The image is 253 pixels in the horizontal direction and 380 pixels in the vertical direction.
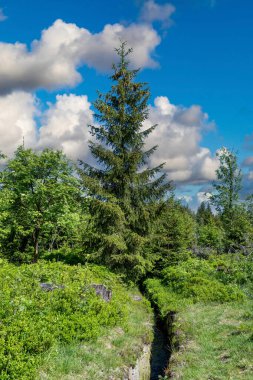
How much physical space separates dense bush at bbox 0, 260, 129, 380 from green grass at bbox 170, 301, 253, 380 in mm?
2653

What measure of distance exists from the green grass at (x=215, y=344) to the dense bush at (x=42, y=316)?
2.65m

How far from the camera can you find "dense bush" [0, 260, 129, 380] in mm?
7848

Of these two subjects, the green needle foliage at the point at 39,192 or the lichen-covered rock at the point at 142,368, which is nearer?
the lichen-covered rock at the point at 142,368

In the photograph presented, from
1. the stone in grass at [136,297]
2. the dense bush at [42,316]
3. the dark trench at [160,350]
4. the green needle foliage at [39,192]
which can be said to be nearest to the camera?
the dense bush at [42,316]

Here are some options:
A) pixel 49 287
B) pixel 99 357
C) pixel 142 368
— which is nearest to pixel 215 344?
pixel 142 368

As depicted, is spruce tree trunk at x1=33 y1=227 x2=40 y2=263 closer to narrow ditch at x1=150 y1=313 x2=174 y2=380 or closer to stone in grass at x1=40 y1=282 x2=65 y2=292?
narrow ditch at x1=150 y1=313 x2=174 y2=380

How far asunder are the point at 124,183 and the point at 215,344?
1334 cm

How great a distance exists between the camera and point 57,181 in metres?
28.5

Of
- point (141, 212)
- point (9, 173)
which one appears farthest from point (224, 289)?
point (9, 173)

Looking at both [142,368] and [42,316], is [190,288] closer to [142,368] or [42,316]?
[142,368]

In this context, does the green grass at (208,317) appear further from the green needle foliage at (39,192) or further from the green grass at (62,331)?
the green needle foliage at (39,192)

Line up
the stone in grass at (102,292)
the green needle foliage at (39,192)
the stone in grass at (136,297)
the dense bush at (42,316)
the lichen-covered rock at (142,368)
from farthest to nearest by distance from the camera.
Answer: the green needle foliage at (39,192) → the stone in grass at (136,297) → the stone in grass at (102,292) → the lichen-covered rock at (142,368) → the dense bush at (42,316)

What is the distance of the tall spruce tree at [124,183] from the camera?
2198cm

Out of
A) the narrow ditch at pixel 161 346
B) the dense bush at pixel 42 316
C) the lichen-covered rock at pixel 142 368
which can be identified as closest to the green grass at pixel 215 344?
the narrow ditch at pixel 161 346
